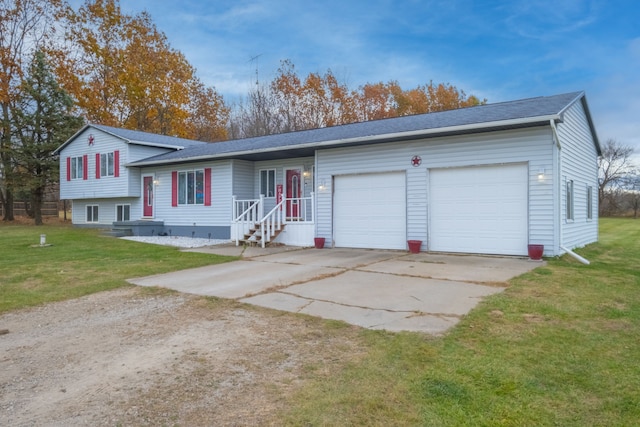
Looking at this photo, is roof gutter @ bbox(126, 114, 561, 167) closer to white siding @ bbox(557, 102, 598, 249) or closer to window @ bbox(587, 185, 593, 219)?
white siding @ bbox(557, 102, 598, 249)

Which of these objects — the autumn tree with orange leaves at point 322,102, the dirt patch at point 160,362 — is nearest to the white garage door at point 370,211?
the dirt patch at point 160,362

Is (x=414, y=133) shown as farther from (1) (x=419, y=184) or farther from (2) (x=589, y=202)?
(2) (x=589, y=202)

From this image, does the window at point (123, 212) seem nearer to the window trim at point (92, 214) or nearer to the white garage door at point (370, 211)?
the window trim at point (92, 214)

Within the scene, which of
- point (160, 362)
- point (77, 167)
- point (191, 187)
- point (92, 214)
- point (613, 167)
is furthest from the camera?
point (613, 167)

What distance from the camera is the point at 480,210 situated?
9.55 meters

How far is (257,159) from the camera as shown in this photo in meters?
14.6

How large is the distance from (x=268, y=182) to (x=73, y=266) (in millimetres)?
7413

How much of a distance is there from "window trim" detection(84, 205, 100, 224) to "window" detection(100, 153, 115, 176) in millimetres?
2468

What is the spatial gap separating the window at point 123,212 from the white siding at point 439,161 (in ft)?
35.8

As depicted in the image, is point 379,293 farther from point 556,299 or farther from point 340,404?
point 340,404

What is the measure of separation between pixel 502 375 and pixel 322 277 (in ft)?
14.2

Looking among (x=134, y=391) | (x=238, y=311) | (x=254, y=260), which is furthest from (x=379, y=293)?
(x=254, y=260)

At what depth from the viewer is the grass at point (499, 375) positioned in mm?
2482

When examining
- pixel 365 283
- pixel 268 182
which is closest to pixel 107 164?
pixel 268 182
